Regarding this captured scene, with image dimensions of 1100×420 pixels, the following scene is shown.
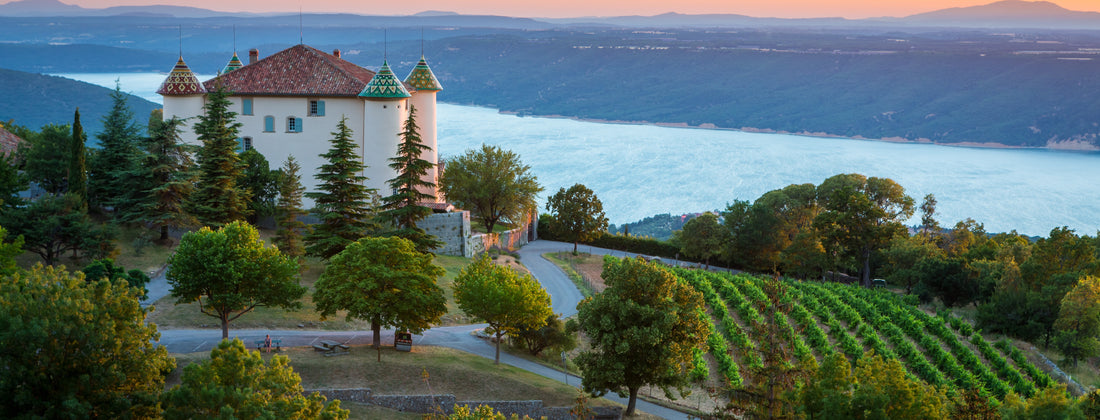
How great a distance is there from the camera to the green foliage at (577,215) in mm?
68562

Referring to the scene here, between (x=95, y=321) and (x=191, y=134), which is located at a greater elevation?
(x=191, y=134)

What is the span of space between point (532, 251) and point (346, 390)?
132 feet

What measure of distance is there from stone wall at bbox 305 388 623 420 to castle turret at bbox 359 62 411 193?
2717 cm

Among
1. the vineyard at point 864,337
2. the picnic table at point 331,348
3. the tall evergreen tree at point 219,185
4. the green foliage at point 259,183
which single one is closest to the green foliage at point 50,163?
the tall evergreen tree at point 219,185

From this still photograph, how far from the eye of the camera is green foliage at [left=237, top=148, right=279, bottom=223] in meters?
49.8

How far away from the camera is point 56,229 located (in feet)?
122

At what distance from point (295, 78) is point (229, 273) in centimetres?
2780

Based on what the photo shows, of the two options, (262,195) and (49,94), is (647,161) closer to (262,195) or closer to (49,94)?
(49,94)

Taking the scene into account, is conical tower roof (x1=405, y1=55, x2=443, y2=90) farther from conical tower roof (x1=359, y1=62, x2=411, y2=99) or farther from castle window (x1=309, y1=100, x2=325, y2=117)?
castle window (x1=309, y1=100, x2=325, y2=117)

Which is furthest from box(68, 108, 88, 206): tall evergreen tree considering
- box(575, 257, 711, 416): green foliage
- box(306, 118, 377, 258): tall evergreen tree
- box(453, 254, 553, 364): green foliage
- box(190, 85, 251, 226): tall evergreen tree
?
box(575, 257, 711, 416): green foliage

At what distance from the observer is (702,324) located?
29.2 m

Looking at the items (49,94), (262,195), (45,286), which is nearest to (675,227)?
Result: (262,195)

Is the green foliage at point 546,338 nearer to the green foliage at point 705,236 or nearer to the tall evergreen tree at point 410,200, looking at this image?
the tall evergreen tree at point 410,200

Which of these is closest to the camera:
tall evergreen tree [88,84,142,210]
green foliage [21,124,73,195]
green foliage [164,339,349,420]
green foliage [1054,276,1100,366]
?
green foliage [164,339,349,420]
